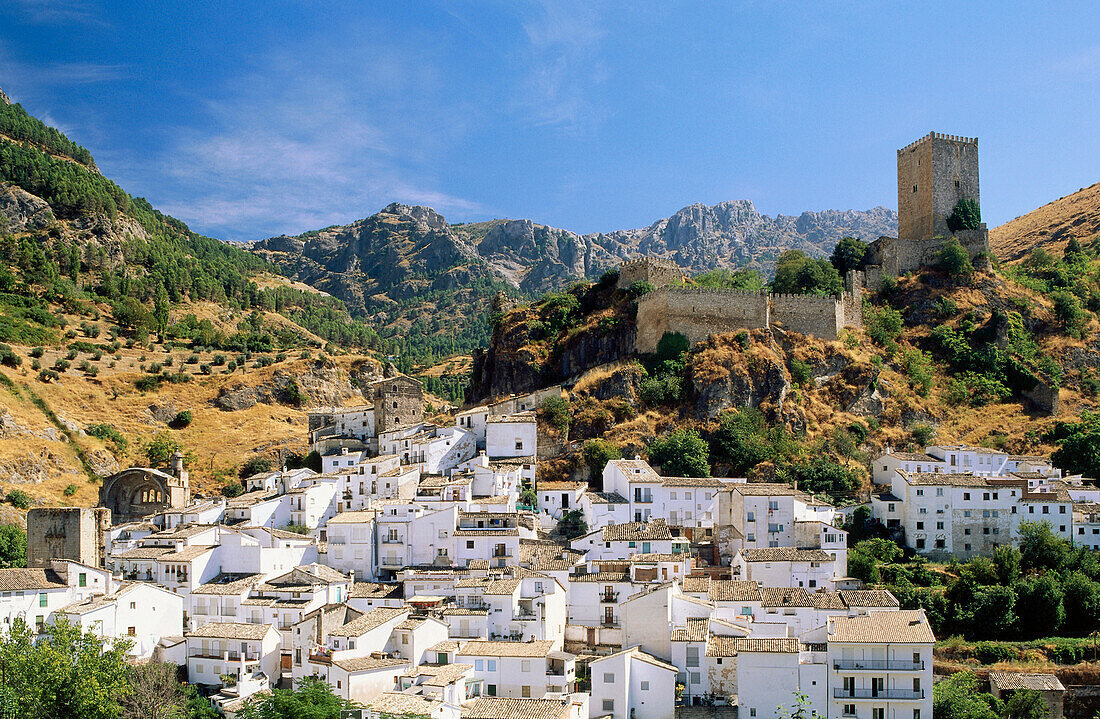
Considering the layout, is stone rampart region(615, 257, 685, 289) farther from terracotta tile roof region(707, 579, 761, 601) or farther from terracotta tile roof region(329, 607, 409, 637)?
terracotta tile roof region(329, 607, 409, 637)

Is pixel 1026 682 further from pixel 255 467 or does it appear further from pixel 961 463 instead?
pixel 255 467

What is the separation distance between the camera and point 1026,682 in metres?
33.7

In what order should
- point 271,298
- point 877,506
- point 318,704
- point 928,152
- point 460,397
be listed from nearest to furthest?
point 318,704
point 877,506
point 928,152
point 460,397
point 271,298

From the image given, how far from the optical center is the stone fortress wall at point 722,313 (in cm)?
5525

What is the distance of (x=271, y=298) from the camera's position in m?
114

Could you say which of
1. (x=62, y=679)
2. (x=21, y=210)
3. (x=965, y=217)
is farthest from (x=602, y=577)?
(x=21, y=210)

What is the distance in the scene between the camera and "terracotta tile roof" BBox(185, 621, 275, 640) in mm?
33781

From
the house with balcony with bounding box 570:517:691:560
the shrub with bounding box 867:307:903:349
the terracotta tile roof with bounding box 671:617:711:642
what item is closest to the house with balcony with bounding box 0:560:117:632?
the house with balcony with bounding box 570:517:691:560

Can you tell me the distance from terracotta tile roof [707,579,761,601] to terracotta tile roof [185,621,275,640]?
16096mm

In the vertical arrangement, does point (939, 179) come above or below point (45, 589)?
above

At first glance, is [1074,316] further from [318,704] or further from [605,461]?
[318,704]

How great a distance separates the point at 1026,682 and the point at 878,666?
26.8 feet

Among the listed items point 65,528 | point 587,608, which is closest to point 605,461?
point 587,608

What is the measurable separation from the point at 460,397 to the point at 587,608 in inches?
2424
